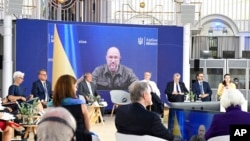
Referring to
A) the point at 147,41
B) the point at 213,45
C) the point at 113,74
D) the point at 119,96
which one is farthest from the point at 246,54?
the point at 119,96

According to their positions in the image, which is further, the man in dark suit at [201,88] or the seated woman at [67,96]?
the man in dark suit at [201,88]

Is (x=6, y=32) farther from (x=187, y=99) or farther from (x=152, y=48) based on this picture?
(x=187, y=99)

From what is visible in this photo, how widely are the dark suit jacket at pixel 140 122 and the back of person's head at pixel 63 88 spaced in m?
0.58

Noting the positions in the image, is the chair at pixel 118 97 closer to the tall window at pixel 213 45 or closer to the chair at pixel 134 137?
the tall window at pixel 213 45

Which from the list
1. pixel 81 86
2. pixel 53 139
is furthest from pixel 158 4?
pixel 53 139

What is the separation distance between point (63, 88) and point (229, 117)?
1607 millimetres

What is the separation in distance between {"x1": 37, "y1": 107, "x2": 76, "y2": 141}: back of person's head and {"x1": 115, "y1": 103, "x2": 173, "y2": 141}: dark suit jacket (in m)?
1.95

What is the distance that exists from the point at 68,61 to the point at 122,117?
31.2 feet

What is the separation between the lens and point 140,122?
461cm

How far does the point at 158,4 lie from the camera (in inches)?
783

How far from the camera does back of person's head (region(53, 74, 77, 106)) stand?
505cm

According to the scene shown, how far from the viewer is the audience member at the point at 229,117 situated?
432 cm

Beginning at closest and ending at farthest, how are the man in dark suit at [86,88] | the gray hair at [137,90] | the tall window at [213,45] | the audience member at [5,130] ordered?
the gray hair at [137,90]
the audience member at [5,130]
the man in dark suit at [86,88]
the tall window at [213,45]

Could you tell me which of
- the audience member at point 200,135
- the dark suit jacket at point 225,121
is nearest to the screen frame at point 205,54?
the dark suit jacket at point 225,121
